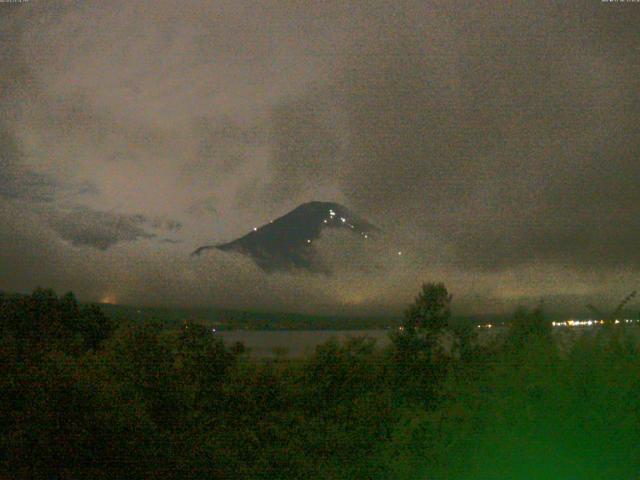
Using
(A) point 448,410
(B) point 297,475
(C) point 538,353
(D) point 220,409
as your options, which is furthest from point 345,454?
(D) point 220,409

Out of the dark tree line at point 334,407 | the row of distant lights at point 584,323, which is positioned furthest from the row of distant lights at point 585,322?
the dark tree line at point 334,407

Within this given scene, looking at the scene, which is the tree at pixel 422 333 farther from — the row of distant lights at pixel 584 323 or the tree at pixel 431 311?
the row of distant lights at pixel 584 323

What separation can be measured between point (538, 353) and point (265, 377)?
36.9ft

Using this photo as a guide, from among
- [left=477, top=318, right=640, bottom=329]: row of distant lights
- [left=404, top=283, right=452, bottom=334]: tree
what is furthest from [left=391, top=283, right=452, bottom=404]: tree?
[left=477, top=318, right=640, bottom=329]: row of distant lights

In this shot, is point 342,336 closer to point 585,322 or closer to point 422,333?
point 422,333

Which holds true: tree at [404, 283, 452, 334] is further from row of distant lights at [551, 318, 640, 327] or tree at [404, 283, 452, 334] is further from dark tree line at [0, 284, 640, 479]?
row of distant lights at [551, 318, 640, 327]

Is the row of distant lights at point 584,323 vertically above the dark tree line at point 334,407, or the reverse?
the row of distant lights at point 584,323

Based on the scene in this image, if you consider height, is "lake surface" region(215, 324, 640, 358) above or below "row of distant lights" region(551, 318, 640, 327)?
below

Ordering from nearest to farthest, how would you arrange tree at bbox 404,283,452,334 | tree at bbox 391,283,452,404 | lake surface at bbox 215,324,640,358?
lake surface at bbox 215,324,640,358 < tree at bbox 391,283,452,404 < tree at bbox 404,283,452,334

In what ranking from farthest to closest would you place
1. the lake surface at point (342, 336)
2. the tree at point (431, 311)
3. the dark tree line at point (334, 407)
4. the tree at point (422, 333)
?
the tree at point (431, 311) → the tree at point (422, 333) → the lake surface at point (342, 336) → the dark tree line at point (334, 407)

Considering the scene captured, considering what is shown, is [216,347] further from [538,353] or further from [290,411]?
[538,353]

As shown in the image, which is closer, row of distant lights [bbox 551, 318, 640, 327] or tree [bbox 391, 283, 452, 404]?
row of distant lights [bbox 551, 318, 640, 327]

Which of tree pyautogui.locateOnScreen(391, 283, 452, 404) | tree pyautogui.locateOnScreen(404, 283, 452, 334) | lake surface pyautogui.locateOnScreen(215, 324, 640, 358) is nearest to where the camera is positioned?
lake surface pyautogui.locateOnScreen(215, 324, 640, 358)

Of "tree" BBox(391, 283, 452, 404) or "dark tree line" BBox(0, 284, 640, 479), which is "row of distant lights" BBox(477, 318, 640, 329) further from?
"tree" BBox(391, 283, 452, 404)
